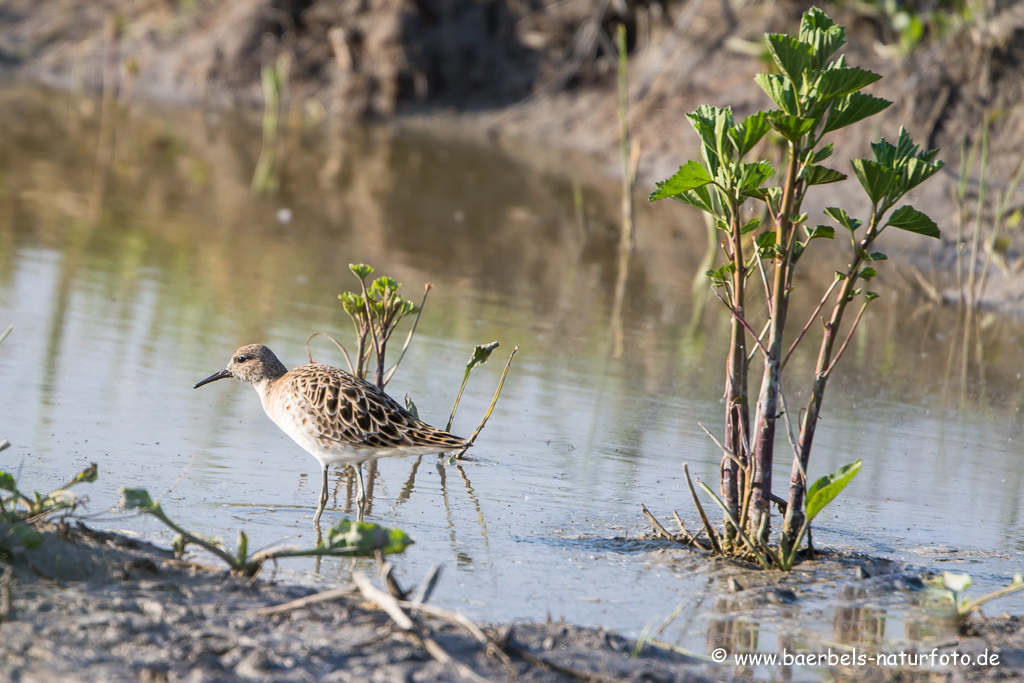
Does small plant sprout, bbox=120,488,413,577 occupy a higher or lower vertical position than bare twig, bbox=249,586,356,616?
higher

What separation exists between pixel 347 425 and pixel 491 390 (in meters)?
1.99

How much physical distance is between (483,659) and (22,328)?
4.69m

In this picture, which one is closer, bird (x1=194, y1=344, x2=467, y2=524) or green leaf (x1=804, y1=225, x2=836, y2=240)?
green leaf (x1=804, y1=225, x2=836, y2=240)

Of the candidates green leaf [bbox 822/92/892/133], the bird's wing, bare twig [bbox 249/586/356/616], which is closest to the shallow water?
the bird's wing

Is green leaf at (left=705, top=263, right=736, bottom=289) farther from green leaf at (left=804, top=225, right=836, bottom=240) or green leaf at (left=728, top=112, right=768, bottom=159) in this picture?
green leaf at (left=728, top=112, right=768, bottom=159)

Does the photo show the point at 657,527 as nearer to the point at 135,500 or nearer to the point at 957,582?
the point at 957,582

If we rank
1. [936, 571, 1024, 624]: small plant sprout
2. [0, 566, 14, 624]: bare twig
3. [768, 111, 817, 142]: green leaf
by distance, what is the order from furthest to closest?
1. [768, 111, 817, 142]: green leaf
2. [936, 571, 1024, 624]: small plant sprout
3. [0, 566, 14, 624]: bare twig

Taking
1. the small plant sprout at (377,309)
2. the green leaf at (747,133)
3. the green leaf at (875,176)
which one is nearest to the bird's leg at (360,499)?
the small plant sprout at (377,309)

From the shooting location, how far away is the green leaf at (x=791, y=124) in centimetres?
391

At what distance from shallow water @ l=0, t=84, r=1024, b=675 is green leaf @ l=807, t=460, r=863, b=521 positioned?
0.34m

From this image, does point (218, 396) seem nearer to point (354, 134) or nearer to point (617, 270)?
point (617, 270)

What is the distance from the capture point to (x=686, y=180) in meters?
4.14

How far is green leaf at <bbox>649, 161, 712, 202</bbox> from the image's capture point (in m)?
4.11

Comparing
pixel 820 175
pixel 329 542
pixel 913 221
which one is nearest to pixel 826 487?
pixel 913 221
